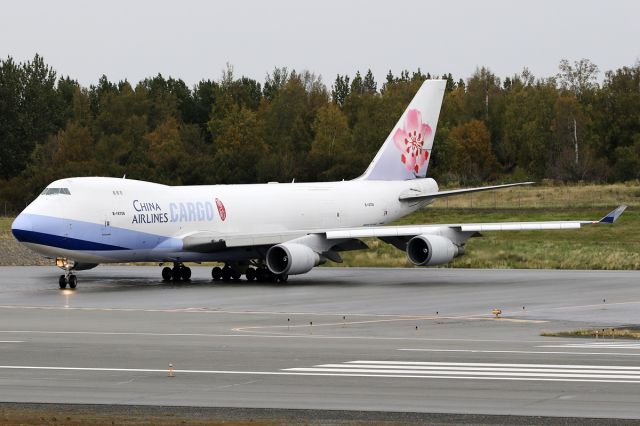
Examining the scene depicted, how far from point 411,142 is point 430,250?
10901mm

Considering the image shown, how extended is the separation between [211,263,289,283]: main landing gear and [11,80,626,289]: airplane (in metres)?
0.04

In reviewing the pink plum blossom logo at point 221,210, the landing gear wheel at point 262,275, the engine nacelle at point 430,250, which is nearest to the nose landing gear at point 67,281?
the pink plum blossom logo at point 221,210

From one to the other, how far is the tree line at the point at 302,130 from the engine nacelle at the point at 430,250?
45665 mm

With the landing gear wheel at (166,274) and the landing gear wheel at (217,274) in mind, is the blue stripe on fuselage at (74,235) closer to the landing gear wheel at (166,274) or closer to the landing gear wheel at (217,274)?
the landing gear wheel at (166,274)

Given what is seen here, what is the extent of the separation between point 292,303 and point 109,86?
416 feet

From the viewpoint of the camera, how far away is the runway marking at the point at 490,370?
62.5ft

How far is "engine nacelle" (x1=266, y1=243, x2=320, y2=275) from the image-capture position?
41.8 meters

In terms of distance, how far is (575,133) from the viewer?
122125 millimetres

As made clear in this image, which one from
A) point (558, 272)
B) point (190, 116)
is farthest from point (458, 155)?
point (558, 272)

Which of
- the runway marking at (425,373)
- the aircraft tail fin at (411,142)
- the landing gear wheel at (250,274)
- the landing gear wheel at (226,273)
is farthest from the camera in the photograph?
the aircraft tail fin at (411,142)

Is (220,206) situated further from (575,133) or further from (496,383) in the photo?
(575,133)

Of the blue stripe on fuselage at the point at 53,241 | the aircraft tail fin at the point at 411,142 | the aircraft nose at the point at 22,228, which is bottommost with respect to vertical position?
the blue stripe on fuselage at the point at 53,241

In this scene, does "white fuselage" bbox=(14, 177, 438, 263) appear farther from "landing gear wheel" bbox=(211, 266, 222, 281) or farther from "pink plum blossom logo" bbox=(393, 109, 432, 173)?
"pink plum blossom logo" bbox=(393, 109, 432, 173)

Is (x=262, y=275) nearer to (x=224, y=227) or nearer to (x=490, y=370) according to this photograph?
(x=224, y=227)
